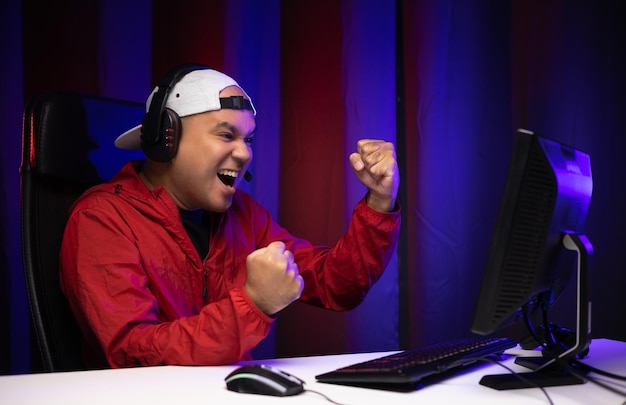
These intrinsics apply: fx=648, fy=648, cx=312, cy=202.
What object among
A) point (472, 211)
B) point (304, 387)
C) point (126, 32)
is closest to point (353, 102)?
point (472, 211)

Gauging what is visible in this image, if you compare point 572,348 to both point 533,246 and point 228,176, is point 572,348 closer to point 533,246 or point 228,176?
point 533,246

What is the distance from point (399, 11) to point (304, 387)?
137cm

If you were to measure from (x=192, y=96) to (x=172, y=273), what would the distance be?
1.19 feet

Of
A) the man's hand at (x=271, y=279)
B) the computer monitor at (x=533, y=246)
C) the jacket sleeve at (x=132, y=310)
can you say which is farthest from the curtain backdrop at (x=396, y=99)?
the computer monitor at (x=533, y=246)

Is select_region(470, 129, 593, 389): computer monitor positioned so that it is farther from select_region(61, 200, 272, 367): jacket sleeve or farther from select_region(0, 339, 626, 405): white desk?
select_region(61, 200, 272, 367): jacket sleeve

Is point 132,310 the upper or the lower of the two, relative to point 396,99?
lower

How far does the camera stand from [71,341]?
3.86 feet

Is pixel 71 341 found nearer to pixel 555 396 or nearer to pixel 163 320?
pixel 163 320

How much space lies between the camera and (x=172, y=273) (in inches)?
49.9

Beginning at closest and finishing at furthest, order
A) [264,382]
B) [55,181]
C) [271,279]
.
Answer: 1. [264,382]
2. [271,279]
3. [55,181]

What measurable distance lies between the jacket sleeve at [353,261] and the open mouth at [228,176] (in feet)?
0.87

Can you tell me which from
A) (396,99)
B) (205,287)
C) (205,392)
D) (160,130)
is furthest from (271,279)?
(396,99)

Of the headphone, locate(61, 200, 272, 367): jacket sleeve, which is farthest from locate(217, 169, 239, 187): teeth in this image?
locate(61, 200, 272, 367): jacket sleeve

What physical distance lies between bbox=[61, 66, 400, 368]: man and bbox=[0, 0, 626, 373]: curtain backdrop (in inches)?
12.7
